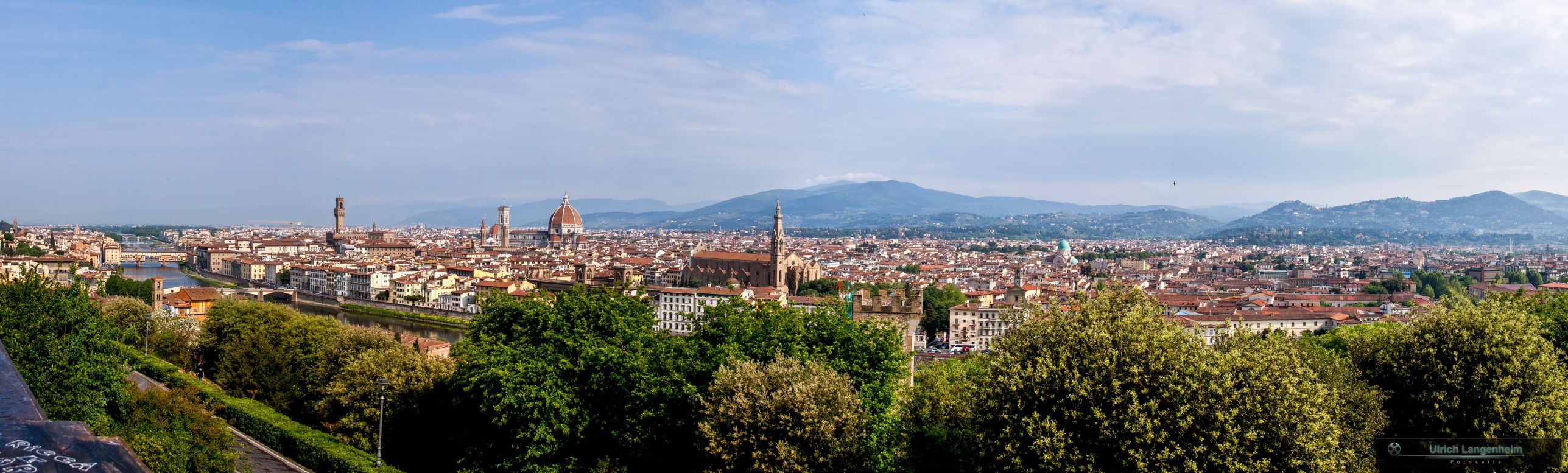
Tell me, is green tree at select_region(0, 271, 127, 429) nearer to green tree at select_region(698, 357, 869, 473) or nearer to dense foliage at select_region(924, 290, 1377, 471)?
green tree at select_region(698, 357, 869, 473)

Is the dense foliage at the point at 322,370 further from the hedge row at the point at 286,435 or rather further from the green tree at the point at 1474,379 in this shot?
the green tree at the point at 1474,379

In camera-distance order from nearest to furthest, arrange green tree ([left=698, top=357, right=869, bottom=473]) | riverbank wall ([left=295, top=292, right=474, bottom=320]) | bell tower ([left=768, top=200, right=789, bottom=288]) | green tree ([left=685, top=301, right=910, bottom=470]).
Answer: green tree ([left=698, top=357, right=869, bottom=473]), green tree ([left=685, top=301, right=910, bottom=470]), riverbank wall ([left=295, top=292, right=474, bottom=320]), bell tower ([left=768, top=200, right=789, bottom=288])

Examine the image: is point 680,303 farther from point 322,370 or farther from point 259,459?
point 259,459

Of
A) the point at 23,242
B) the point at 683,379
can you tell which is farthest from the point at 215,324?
the point at 23,242

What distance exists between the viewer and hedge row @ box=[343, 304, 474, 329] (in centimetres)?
4769

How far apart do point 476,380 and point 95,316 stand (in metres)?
5.56

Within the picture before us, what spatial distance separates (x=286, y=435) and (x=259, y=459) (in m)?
0.56

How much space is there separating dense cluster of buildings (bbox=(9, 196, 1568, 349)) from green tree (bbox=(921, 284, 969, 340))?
624 mm

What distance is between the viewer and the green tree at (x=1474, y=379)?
8570 millimetres

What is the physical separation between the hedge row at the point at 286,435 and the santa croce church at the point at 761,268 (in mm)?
39834

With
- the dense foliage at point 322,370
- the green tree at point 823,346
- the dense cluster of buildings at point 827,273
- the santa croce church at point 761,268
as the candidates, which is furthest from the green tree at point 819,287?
the green tree at point 823,346

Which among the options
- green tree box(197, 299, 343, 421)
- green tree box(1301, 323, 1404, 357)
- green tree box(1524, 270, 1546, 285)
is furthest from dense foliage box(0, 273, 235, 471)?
green tree box(1524, 270, 1546, 285)

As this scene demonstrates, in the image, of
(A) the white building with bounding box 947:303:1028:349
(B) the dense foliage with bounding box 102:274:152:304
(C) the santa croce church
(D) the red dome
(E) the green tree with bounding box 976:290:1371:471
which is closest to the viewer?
(E) the green tree with bounding box 976:290:1371:471

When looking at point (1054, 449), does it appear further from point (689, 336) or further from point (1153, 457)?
point (689, 336)
